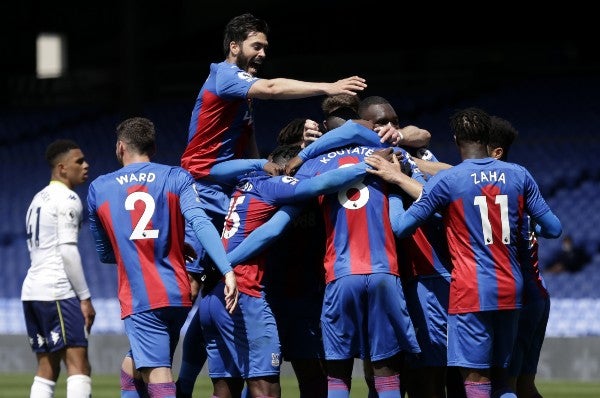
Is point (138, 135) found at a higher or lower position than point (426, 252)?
higher

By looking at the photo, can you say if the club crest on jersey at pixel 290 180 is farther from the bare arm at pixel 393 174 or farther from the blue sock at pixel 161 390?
the blue sock at pixel 161 390

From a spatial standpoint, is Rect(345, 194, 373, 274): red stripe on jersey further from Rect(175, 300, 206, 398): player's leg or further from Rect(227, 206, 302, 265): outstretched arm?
Rect(175, 300, 206, 398): player's leg

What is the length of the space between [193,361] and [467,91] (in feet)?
42.4

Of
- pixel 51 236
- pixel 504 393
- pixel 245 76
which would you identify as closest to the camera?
pixel 504 393

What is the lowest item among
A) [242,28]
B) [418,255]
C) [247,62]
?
[418,255]

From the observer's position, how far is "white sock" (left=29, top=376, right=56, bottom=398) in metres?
7.81

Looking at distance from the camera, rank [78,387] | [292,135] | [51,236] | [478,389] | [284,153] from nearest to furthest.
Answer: [478,389], [284,153], [292,135], [78,387], [51,236]

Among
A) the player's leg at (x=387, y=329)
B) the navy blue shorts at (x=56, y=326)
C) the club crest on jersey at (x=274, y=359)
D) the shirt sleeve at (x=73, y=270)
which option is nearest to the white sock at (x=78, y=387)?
the navy blue shorts at (x=56, y=326)

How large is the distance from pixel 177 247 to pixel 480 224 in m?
1.61

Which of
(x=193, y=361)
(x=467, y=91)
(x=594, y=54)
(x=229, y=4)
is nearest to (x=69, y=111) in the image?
(x=229, y=4)

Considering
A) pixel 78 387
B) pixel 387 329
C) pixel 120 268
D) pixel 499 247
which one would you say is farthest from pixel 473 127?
pixel 78 387

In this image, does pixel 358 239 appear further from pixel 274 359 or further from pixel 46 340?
pixel 46 340

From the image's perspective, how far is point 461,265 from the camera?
239 inches

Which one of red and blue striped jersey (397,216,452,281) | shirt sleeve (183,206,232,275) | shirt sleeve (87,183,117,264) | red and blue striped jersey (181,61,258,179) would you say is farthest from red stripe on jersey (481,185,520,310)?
shirt sleeve (87,183,117,264)
